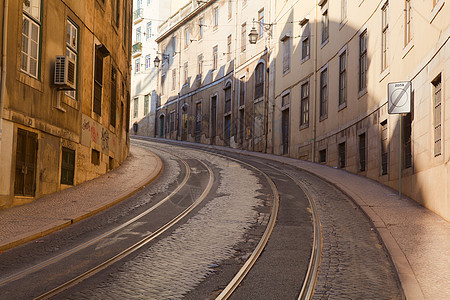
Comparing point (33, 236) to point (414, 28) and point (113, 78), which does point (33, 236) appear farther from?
point (113, 78)

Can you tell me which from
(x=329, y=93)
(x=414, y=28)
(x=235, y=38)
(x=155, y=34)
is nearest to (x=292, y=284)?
(x=414, y=28)

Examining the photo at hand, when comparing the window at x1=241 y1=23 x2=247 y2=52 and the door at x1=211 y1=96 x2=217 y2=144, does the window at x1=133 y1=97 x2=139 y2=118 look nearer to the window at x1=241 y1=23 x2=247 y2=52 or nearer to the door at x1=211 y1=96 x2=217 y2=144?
the door at x1=211 y1=96 x2=217 y2=144

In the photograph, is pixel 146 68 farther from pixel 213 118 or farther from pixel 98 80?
pixel 98 80

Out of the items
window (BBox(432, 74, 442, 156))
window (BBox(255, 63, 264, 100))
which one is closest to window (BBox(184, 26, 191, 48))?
window (BBox(255, 63, 264, 100))

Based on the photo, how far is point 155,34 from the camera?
57.8 metres

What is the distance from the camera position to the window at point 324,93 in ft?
82.5

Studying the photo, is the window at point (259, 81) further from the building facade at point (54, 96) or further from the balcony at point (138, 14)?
the balcony at point (138, 14)

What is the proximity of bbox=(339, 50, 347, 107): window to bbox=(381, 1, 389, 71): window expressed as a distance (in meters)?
4.18

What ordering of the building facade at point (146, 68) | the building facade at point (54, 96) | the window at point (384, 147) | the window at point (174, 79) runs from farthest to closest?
the building facade at point (146, 68), the window at point (174, 79), the window at point (384, 147), the building facade at point (54, 96)

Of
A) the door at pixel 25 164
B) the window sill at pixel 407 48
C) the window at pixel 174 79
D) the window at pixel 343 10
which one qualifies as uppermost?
the window at pixel 174 79

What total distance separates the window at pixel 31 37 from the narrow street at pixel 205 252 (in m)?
3.90

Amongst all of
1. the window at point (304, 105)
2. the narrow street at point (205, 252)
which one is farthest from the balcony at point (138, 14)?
the narrow street at point (205, 252)

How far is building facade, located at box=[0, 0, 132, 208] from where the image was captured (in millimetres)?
12492

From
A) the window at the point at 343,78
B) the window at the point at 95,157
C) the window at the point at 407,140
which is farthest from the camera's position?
the window at the point at 343,78
